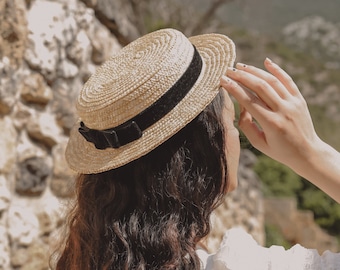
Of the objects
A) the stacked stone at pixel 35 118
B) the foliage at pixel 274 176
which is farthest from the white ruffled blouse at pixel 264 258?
the foliage at pixel 274 176

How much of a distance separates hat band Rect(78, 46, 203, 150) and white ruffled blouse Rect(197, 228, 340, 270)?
12.0 inches

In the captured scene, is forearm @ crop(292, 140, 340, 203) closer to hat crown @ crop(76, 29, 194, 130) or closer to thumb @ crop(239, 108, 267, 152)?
thumb @ crop(239, 108, 267, 152)

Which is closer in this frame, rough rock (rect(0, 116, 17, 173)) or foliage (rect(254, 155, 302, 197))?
rough rock (rect(0, 116, 17, 173))

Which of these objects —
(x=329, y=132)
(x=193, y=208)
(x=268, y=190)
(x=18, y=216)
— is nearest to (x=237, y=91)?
(x=193, y=208)

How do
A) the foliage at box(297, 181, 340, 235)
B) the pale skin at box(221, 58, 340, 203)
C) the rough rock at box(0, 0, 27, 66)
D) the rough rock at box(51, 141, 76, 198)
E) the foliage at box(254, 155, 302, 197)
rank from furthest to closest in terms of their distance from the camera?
the foliage at box(297, 181, 340, 235)
the foliage at box(254, 155, 302, 197)
the rough rock at box(51, 141, 76, 198)
the rough rock at box(0, 0, 27, 66)
the pale skin at box(221, 58, 340, 203)

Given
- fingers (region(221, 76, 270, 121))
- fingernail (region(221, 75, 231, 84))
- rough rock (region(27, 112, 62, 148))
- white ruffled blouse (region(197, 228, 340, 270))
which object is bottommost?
rough rock (region(27, 112, 62, 148))

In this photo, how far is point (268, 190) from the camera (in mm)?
11422

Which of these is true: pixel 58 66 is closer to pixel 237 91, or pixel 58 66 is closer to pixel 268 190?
pixel 237 91

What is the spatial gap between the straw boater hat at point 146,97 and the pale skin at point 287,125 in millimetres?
126

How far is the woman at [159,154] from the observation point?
1292 mm

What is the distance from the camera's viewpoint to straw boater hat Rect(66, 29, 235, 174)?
4.25 feet

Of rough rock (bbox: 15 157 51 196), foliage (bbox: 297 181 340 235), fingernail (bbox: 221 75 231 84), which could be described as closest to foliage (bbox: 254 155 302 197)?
foliage (bbox: 297 181 340 235)

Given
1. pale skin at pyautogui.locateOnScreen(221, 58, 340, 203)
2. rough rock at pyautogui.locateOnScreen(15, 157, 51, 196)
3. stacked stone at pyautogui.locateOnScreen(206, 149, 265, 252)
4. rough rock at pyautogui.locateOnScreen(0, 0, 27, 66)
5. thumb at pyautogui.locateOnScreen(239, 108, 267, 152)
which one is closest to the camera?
pale skin at pyautogui.locateOnScreen(221, 58, 340, 203)

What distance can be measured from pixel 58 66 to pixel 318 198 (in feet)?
32.4
